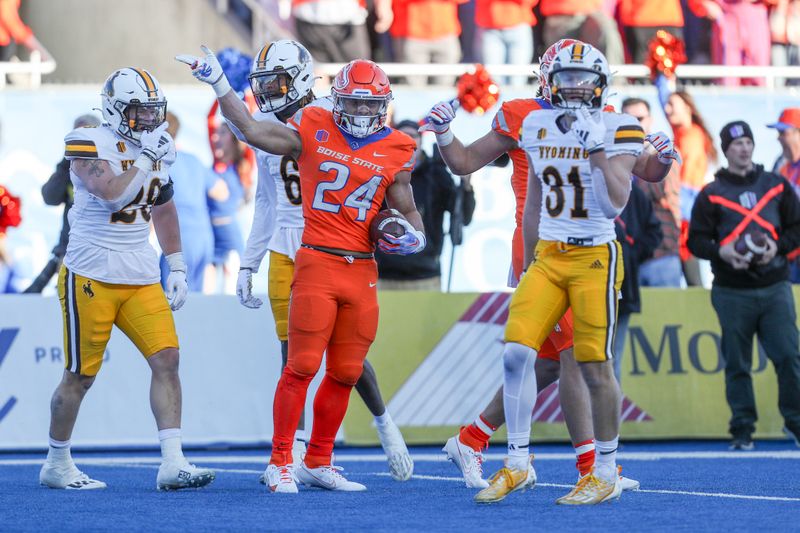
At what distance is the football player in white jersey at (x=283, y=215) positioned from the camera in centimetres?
783

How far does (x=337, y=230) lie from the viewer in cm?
752

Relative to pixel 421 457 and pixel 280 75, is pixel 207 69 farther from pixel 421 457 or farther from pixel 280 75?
pixel 421 457

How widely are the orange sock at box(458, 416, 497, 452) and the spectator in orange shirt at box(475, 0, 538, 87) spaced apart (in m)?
6.89

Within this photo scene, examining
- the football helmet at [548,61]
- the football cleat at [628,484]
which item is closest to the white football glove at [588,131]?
the football helmet at [548,61]

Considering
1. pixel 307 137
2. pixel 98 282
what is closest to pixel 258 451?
pixel 98 282

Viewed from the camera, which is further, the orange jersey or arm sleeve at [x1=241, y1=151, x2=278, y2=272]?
arm sleeve at [x1=241, y1=151, x2=278, y2=272]

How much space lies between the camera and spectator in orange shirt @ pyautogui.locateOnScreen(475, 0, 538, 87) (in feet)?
46.6

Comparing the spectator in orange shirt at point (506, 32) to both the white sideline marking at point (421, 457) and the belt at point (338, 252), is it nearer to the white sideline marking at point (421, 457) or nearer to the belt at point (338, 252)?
the white sideline marking at point (421, 457)

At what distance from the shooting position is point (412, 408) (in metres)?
10.8

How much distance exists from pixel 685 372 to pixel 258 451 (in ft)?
10.7

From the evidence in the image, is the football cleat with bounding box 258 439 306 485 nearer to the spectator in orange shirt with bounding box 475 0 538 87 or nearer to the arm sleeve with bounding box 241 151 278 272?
the arm sleeve with bounding box 241 151 278 272

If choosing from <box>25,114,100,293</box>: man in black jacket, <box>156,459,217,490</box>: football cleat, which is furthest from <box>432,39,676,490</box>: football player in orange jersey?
<box>25,114,100,293</box>: man in black jacket

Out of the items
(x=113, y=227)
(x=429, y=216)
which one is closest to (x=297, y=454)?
(x=113, y=227)

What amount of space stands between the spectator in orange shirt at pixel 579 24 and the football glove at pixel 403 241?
7198 millimetres
